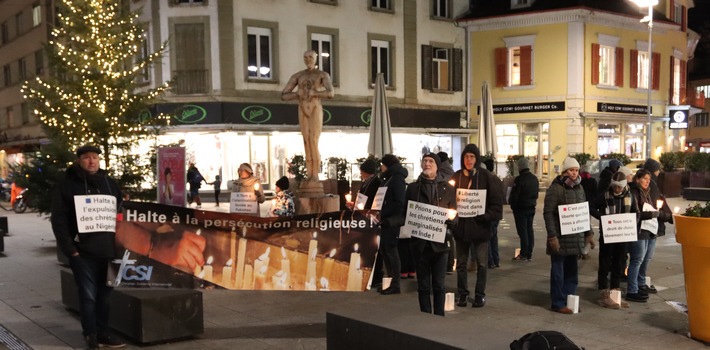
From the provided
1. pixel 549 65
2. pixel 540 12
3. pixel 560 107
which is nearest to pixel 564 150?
pixel 560 107

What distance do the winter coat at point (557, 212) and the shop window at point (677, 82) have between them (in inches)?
1256

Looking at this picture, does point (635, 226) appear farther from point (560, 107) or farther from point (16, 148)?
point (16, 148)

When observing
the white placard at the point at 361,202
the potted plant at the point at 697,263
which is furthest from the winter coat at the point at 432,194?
the potted plant at the point at 697,263

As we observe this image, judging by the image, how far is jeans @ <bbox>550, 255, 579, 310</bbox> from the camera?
820 centimetres

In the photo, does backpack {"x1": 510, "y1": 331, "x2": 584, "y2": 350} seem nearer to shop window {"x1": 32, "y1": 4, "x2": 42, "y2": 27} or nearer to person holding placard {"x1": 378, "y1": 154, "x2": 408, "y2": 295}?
person holding placard {"x1": 378, "y1": 154, "x2": 408, "y2": 295}

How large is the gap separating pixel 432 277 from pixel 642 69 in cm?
3121

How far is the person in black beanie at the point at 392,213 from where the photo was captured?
29.2 ft

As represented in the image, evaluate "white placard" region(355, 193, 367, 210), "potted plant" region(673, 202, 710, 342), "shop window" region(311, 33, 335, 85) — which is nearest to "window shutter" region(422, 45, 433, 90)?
"shop window" region(311, 33, 335, 85)

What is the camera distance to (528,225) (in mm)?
11836

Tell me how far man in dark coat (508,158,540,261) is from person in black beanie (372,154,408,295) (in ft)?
10.6

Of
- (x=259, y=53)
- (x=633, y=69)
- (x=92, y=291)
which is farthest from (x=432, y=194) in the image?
(x=633, y=69)

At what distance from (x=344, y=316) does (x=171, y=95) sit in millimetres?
23393

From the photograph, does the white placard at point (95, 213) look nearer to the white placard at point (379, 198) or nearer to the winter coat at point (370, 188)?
the white placard at point (379, 198)

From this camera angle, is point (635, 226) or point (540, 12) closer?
point (635, 226)
